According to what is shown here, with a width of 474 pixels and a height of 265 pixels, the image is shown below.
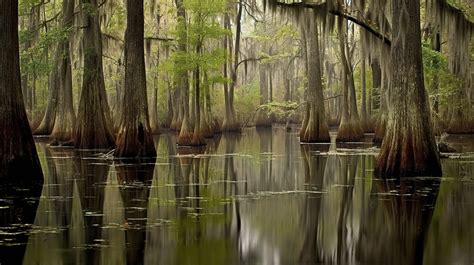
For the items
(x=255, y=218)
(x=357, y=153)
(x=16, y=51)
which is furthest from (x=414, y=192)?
(x=357, y=153)

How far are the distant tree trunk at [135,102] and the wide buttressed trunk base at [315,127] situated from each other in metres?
9.99

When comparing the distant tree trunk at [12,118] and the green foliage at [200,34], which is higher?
the green foliage at [200,34]

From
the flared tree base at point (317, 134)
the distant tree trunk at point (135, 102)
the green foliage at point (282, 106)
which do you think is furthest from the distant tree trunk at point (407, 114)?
the green foliage at point (282, 106)

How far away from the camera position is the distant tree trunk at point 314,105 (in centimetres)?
2506

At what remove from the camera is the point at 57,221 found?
23.7 ft

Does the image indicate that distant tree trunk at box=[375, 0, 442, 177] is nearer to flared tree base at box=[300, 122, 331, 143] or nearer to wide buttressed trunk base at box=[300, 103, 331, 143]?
wide buttressed trunk base at box=[300, 103, 331, 143]

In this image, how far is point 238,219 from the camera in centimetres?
750

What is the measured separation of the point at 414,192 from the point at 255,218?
3300 millimetres

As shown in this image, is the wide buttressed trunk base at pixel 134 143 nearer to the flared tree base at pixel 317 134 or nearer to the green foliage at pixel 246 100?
the flared tree base at pixel 317 134

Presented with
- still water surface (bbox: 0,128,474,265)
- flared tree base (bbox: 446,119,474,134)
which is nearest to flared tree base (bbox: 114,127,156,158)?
still water surface (bbox: 0,128,474,265)

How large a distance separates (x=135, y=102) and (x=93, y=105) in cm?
436

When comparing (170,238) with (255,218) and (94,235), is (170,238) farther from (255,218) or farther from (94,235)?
(255,218)

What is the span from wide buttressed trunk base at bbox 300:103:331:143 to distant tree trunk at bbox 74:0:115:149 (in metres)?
8.63

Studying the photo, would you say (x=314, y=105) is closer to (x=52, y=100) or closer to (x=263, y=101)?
(x=52, y=100)
